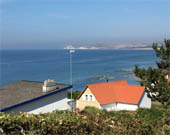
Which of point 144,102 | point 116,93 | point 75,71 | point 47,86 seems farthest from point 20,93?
point 75,71

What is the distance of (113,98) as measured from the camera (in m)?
28.3

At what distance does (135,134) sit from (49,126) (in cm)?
183

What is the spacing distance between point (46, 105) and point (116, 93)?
1707 centimetres

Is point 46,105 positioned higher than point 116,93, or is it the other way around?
point 46,105

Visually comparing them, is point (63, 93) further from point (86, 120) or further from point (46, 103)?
point (86, 120)

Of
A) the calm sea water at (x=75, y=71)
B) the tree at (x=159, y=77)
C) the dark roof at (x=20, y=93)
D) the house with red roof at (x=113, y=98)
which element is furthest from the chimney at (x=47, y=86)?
the calm sea water at (x=75, y=71)

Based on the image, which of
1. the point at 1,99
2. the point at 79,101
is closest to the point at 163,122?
the point at 1,99

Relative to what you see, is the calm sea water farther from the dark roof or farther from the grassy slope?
the grassy slope

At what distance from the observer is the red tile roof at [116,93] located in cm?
2756

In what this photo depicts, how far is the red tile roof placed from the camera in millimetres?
27556

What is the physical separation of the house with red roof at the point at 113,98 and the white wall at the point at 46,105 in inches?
504

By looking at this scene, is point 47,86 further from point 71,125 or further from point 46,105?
point 71,125

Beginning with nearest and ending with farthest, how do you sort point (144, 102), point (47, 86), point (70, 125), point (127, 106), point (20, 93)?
point (70, 125)
point (20, 93)
point (47, 86)
point (127, 106)
point (144, 102)

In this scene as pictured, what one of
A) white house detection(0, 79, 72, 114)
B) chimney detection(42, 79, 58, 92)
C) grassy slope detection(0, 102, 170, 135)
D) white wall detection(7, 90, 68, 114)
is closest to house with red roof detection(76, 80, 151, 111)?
white wall detection(7, 90, 68, 114)
